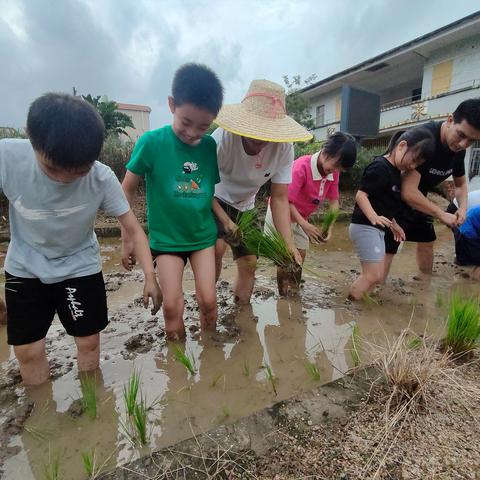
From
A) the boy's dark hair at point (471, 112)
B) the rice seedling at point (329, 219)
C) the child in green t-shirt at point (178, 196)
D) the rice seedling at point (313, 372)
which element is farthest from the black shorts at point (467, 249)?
the child in green t-shirt at point (178, 196)

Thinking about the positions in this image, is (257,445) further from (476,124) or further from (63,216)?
(476,124)

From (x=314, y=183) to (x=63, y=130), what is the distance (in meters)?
2.31

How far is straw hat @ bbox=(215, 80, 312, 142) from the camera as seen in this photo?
2.12 meters

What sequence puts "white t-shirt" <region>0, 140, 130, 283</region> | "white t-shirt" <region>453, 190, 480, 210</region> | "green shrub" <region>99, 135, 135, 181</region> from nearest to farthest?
"white t-shirt" <region>0, 140, 130, 283</region>
"white t-shirt" <region>453, 190, 480, 210</region>
"green shrub" <region>99, 135, 135, 181</region>

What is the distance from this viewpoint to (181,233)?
227 centimetres

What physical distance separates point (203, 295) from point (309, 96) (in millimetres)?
21190

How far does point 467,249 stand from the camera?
147 inches

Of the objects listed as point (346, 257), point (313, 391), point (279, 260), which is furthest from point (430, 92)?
point (313, 391)

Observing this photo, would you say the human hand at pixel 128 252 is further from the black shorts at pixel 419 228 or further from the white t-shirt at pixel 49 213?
the black shorts at pixel 419 228

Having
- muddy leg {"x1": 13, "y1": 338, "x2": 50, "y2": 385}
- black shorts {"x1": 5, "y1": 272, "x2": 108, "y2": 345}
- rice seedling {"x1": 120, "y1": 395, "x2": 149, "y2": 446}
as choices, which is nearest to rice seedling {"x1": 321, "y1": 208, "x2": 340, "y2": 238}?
black shorts {"x1": 5, "y1": 272, "x2": 108, "y2": 345}

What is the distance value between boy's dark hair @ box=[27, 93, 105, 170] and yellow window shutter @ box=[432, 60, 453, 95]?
1633 centimetres

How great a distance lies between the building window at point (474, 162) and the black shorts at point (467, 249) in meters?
10.5

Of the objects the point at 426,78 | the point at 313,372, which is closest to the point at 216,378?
the point at 313,372

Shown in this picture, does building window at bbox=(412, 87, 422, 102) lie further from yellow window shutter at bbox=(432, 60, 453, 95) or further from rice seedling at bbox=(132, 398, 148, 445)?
rice seedling at bbox=(132, 398, 148, 445)
